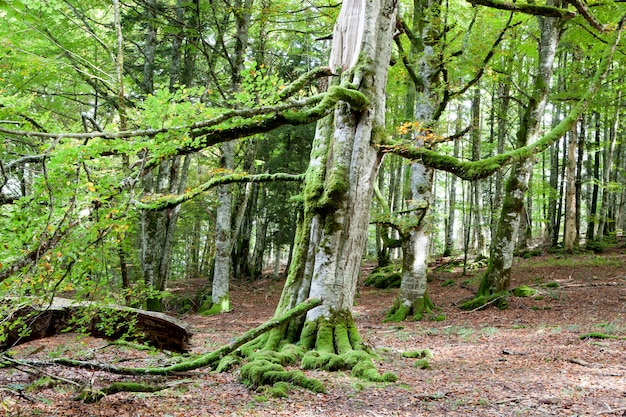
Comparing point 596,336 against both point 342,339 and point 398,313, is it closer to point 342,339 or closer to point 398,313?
point 398,313

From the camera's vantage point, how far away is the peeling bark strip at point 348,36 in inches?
256

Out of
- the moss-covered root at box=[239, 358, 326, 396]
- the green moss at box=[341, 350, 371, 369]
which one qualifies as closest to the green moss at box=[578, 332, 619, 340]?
the green moss at box=[341, 350, 371, 369]

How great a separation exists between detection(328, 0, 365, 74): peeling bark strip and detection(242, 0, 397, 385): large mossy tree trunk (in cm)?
2

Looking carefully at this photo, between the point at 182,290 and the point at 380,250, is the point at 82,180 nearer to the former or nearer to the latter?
the point at 182,290

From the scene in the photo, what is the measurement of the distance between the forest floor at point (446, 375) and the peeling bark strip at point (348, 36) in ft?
14.4

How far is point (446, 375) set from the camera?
5.74 metres

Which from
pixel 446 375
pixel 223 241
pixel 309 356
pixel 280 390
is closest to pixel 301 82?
pixel 309 356

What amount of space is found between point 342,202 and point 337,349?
203cm

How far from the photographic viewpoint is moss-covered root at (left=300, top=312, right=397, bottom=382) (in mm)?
5234

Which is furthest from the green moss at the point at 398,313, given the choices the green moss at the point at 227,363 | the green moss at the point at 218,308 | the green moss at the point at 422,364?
the green moss at the point at 227,363

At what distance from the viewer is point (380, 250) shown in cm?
2178

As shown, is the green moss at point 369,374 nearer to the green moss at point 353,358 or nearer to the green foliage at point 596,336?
the green moss at point 353,358

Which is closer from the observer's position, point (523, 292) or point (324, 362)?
point (324, 362)

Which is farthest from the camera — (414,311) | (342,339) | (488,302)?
(488,302)
